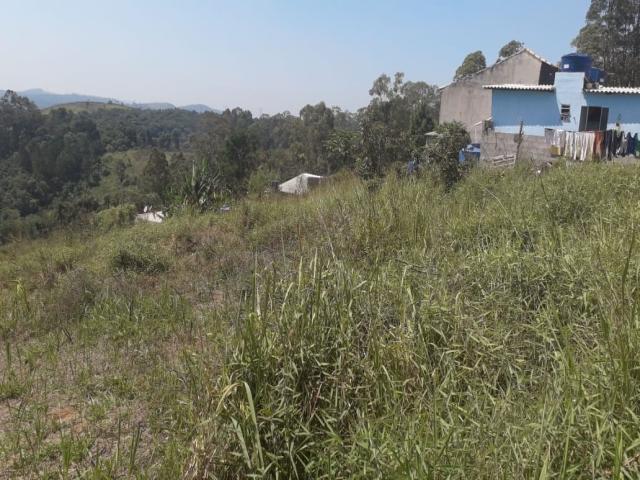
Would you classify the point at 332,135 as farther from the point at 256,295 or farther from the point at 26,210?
the point at 26,210

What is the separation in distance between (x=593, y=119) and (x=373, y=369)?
19352 millimetres

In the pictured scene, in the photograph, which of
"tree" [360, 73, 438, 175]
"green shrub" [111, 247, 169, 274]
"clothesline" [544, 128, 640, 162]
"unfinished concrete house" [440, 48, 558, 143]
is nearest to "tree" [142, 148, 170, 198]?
"tree" [360, 73, 438, 175]

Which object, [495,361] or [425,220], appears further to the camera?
[425,220]

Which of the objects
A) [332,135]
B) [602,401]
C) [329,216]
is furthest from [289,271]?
[332,135]

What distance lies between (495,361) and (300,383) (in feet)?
2.95

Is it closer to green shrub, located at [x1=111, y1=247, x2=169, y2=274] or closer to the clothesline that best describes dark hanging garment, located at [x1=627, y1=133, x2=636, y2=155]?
the clothesline

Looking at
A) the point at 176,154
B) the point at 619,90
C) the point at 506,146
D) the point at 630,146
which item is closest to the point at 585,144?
the point at 506,146

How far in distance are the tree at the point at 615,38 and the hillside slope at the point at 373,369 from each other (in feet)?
115

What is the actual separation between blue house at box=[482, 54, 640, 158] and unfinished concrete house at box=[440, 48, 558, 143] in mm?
2391

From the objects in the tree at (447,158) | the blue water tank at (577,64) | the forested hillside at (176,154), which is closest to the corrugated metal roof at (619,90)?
the blue water tank at (577,64)

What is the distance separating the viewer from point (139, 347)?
3365 millimetres

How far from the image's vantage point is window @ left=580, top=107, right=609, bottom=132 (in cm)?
1777

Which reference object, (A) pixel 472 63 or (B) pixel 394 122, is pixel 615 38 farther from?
(B) pixel 394 122

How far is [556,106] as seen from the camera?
734 inches
